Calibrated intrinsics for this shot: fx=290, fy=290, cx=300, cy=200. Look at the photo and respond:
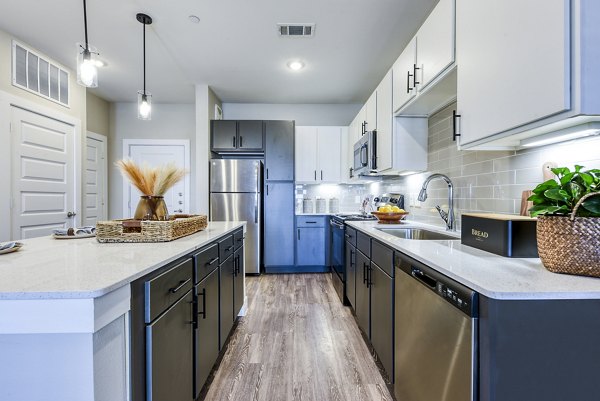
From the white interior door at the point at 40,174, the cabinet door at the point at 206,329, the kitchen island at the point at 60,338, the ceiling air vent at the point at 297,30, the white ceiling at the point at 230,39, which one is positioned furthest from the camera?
the white interior door at the point at 40,174

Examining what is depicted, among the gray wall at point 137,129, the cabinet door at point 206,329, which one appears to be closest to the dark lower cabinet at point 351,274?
the cabinet door at point 206,329

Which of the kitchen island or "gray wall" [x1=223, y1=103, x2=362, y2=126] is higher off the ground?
"gray wall" [x1=223, y1=103, x2=362, y2=126]

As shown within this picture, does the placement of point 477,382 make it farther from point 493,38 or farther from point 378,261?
point 493,38

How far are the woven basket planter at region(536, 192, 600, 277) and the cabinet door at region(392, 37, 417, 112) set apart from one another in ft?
→ 4.47

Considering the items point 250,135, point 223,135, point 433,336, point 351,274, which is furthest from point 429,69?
point 223,135

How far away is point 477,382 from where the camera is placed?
83 cm

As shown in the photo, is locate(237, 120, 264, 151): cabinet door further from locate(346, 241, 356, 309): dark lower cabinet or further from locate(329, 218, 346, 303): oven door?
locate(346, 241, 356, 309): dark lower cabinet

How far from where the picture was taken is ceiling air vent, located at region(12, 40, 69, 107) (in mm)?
2913

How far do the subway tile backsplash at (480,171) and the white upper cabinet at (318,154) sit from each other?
137cm

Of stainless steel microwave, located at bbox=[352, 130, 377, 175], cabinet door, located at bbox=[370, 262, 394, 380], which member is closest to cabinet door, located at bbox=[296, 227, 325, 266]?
stainless steel microwave, located at bbox=[352, 130, 377, 175]

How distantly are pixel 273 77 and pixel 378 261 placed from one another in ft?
9.23

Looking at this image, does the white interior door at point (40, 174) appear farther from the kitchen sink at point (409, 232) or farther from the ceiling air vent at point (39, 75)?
the kitchen sink at point (409, 232)

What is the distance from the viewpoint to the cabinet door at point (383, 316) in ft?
5.15

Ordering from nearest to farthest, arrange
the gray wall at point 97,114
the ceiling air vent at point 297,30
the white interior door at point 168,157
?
the ceiling air vent at point 297,30 < the gray wall at point 97,114 < the white interior door at point 168,157
